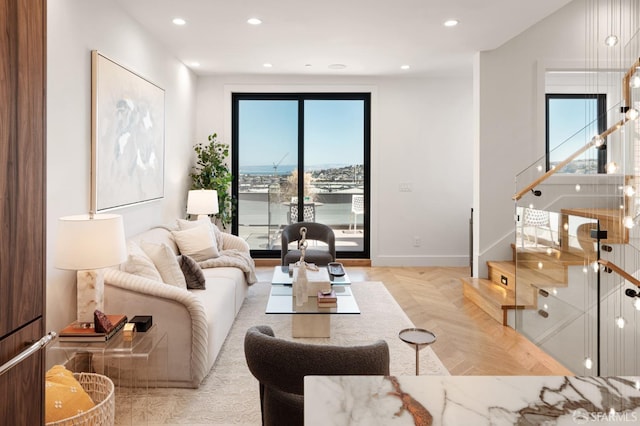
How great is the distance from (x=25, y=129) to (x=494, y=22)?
4236mm

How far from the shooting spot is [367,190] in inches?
275

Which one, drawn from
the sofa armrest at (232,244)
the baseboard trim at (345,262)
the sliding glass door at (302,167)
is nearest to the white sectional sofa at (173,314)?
the sofa armrest at (232,244)

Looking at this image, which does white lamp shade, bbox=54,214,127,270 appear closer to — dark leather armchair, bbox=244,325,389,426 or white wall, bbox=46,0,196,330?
white wall, bbox=46,0,196,330

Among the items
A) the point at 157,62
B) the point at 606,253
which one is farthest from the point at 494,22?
the point at 157,62

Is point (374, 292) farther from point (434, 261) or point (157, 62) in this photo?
point (157, 62)

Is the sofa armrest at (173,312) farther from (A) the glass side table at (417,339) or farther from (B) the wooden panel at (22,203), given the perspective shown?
(A) the glass side table at (417,339)

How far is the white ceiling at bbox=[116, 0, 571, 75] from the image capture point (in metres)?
3.90

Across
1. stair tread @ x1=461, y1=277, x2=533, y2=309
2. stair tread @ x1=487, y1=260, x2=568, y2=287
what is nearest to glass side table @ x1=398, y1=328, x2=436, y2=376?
stair tread @ x1=487, y1=260, x2=568, y2=287

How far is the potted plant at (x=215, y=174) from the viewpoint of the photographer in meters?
6.20

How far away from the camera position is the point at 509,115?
5.47 m

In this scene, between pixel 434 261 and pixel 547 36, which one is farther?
pixel 434 261

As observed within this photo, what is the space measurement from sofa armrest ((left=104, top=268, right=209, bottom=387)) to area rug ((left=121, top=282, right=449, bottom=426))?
17cm

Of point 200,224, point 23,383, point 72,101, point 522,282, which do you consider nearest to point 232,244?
point 200,224

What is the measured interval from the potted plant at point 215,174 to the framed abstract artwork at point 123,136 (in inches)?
50.2
